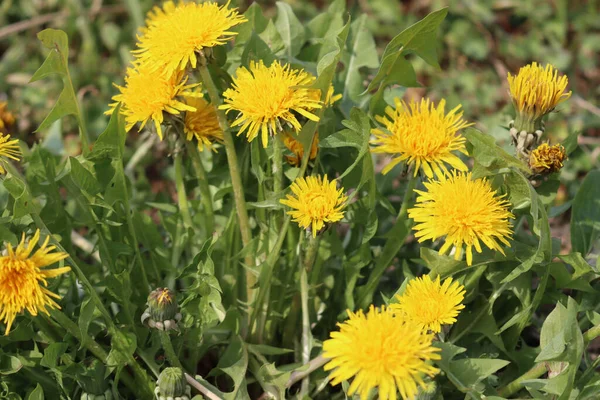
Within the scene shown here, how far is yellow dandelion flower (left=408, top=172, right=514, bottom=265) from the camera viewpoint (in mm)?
1542

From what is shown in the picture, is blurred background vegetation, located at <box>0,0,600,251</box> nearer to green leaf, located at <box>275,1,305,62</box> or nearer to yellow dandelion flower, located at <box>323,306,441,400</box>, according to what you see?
green leaf, located at <box>275,1,305,62</box>

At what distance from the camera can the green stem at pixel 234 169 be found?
1.68 metres

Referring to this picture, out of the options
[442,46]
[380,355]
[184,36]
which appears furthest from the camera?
[442,46]

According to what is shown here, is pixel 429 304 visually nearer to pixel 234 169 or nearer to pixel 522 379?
pixel 522 379

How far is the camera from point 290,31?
7.06 ft

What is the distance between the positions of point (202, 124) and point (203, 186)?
0.68 feet

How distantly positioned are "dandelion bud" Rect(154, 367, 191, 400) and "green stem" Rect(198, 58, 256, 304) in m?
0.31

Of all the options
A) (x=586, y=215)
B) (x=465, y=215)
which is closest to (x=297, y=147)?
(x=465, y=215)

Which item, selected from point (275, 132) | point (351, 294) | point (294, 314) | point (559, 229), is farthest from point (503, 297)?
point (559, 229)

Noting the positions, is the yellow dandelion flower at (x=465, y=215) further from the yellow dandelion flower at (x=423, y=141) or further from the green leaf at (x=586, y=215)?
the green leaf at (x=586, y=215)

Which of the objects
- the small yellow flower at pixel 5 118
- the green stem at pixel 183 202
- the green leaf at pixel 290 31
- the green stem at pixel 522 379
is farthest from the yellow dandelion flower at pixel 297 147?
the small yellow flower at pixel 5 118

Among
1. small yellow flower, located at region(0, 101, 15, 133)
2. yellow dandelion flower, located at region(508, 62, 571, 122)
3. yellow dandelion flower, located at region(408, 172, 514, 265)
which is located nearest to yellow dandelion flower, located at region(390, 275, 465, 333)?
yellow dandelion flower, located at region(408, 172, 514, 265)

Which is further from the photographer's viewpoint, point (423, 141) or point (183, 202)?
point (183, 202)

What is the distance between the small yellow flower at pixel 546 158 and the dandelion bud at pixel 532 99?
58 mm
